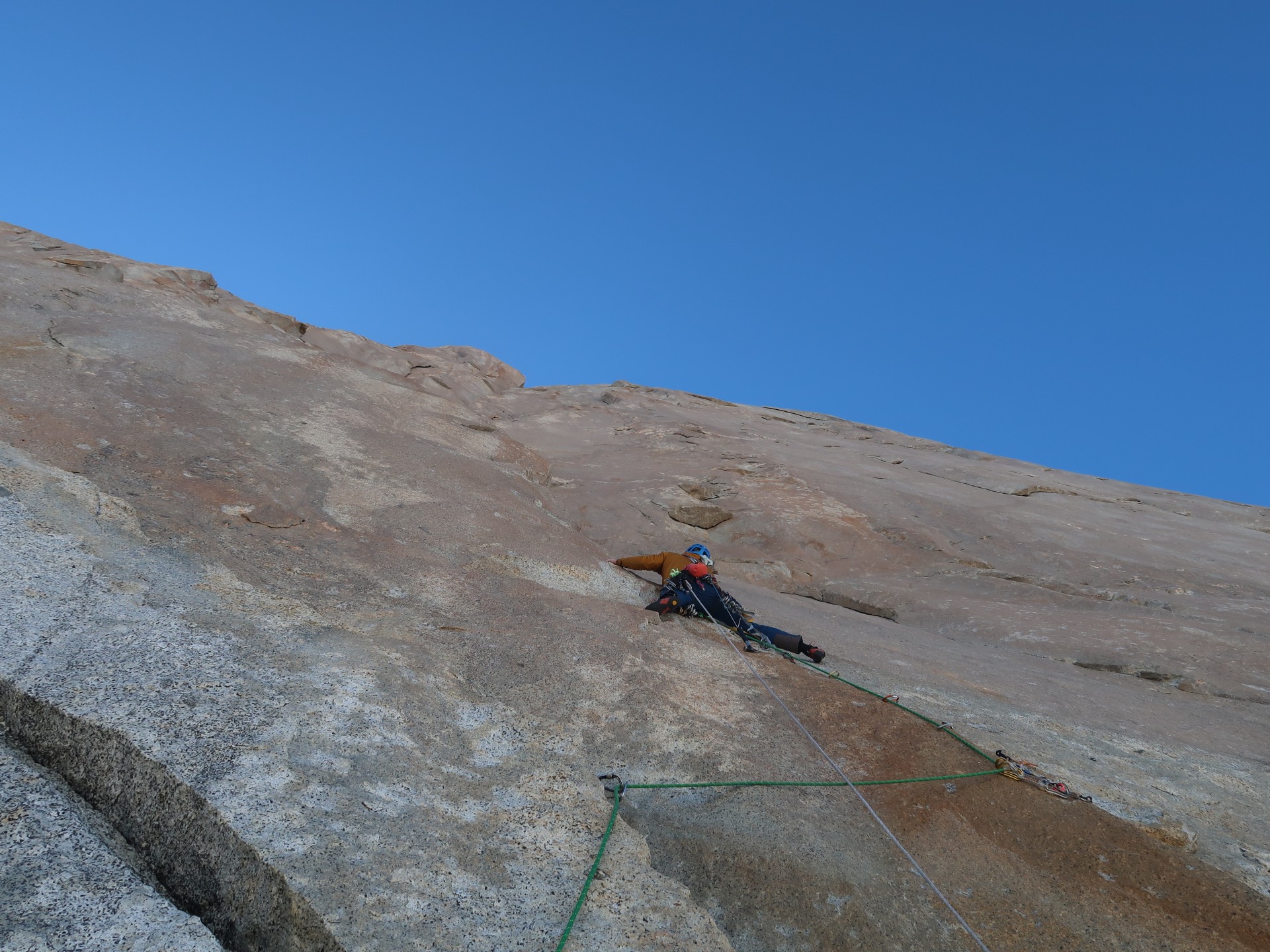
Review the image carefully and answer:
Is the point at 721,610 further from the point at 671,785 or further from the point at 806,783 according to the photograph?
the point at 671,785

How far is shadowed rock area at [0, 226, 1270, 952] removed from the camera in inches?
133

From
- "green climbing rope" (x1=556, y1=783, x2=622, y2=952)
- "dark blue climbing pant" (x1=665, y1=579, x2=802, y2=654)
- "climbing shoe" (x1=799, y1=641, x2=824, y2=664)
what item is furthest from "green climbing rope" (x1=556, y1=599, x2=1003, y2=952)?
"dark blue climbing pant" (x1=665, y1=579, x2=802, y2=654)

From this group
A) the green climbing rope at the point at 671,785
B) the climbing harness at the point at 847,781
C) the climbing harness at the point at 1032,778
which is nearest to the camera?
the green climbing rope at the point at 671,785

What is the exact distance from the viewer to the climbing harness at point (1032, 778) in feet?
15.7

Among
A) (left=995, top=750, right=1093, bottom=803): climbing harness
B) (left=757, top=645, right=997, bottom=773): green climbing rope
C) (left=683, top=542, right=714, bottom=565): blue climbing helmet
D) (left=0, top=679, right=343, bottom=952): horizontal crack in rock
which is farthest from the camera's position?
(left=683, top=542, right=714, bottom=565): blue climbing helmet

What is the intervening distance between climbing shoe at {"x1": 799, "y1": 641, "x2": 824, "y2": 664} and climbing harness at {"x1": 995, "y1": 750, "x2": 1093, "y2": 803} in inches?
79.1

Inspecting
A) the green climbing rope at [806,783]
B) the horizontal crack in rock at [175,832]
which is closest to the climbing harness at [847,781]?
the green climbing rope at [806,783]

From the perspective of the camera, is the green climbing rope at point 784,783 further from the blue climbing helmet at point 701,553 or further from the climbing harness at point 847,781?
the blue climbing helmet at point 701,553

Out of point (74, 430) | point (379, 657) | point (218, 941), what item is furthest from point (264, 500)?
point (218, 941)

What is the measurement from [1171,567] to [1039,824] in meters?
9.72

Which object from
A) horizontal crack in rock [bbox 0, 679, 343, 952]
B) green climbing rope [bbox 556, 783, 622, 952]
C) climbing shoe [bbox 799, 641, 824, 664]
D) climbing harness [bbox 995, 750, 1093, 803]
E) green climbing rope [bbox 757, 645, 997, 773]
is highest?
climbing shoe [bbox 799, 641, 824, 664]

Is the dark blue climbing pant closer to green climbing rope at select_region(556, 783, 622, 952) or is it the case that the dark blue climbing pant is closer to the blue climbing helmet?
the blue climbing helmet

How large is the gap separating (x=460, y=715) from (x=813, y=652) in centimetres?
337

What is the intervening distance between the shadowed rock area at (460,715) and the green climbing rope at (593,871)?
49mm
